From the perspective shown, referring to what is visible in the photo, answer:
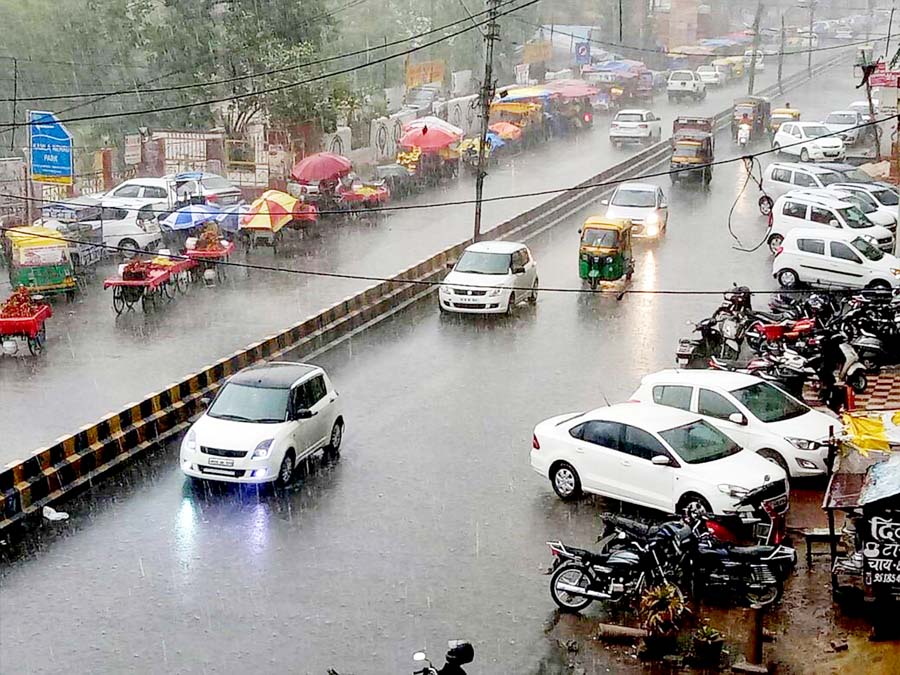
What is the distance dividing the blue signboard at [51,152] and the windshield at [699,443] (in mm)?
18902

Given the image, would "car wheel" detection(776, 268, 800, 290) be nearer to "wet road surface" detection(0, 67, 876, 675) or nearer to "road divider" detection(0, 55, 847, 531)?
"wet road surface" detection(0, 67, 876, 675)

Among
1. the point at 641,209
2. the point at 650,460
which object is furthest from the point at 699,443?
the point at 641,209

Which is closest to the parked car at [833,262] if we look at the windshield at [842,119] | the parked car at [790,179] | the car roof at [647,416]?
the parked car at [790,179]

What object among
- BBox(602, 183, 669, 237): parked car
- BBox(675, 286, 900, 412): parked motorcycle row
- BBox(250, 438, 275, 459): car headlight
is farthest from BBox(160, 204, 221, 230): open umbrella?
BBox(250, 438, 275, 459): car headlight

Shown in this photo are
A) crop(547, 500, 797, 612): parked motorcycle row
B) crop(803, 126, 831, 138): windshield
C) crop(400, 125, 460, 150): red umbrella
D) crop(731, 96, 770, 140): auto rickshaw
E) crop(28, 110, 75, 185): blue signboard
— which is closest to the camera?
crop(547, 500, 797, 612): parked motorcycle row

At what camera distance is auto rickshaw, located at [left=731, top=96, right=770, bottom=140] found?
53.6 meters

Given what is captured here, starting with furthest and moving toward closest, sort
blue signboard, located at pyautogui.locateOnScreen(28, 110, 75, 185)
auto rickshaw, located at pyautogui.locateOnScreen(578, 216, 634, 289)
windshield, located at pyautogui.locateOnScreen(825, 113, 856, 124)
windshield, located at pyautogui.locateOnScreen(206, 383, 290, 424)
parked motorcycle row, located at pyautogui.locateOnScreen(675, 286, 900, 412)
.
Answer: windshield, located at pyautogui.locateOnScreen(825, 113, 856, 124) → blue signboard, located at pyautogui.locateOnScreen(28, 110, 75, 185) → auto rickshaw, located at pyautogui.locateOnScreen(578, 216, 634, 289) → parked motorcycle row, located at pyautogui.locateOnScreen(675, 286, 900, 412) → windshield, located at pyautogui.locateOnScreen(206, 383, 290, 424)

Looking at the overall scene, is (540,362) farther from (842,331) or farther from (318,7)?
(318,7)

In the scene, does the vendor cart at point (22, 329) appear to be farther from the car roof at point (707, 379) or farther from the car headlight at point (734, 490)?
the car headlight at point (734, 490)

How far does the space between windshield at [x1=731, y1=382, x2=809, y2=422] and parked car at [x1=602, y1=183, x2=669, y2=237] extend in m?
16.1

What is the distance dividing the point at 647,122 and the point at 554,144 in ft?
13.6

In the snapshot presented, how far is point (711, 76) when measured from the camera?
77.4 metres

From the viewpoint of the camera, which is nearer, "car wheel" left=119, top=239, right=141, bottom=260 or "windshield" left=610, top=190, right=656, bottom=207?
"car wheel" left=119, top=239, right=141, bottom=260

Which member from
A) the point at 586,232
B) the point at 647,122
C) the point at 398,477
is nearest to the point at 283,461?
the point at 398,477
